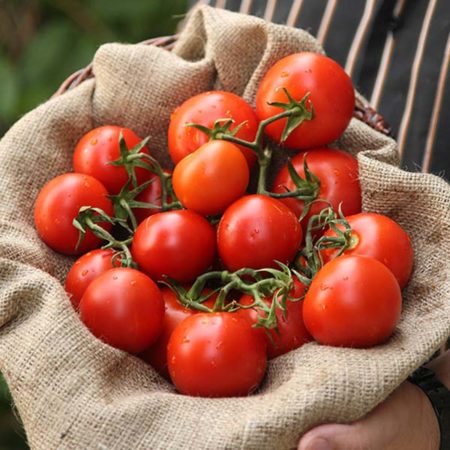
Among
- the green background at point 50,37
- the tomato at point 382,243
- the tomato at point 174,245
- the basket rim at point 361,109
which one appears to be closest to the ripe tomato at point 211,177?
the tomato at point 174,245

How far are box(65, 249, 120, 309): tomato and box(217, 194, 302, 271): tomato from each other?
0.42 ft

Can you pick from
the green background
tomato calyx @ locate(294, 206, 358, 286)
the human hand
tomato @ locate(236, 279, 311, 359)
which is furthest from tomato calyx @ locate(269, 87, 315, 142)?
the green background

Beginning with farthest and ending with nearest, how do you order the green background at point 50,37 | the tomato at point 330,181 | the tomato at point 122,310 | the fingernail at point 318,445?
the green background at point 50,37 < the tomato at point 330,181 < the tomato at point 122,310 < the fingernail at point 318,445

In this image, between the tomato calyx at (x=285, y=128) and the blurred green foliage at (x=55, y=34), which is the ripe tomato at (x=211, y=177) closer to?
the tomato calyx at (x=285, y=128)

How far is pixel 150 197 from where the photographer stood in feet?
3.35

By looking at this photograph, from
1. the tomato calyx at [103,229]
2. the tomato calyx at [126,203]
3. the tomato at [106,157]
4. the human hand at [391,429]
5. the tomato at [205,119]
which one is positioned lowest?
the human hand at [391,429]

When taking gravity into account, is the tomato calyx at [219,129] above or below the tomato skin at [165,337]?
above

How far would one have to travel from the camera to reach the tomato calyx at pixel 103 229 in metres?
0.93

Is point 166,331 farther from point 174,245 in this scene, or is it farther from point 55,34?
point 55,34

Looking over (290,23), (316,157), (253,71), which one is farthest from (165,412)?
(290,23)

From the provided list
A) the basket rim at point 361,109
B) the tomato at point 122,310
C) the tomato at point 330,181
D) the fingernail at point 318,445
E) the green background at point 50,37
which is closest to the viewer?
the fingernail at point 318,445

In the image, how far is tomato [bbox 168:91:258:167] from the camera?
3.21ft

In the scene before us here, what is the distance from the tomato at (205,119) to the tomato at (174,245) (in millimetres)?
96

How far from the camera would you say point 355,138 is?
1043 mm
